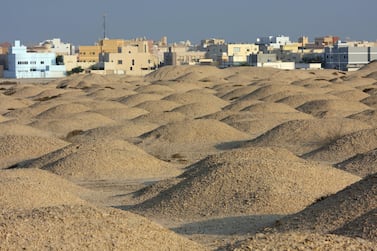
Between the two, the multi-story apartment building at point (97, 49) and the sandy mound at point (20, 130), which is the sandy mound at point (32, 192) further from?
the multi-story apartment building at point (97, 49)

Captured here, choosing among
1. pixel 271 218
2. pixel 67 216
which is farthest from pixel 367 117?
pixel 67 216

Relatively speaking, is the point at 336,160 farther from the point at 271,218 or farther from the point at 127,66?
the point at 127,66

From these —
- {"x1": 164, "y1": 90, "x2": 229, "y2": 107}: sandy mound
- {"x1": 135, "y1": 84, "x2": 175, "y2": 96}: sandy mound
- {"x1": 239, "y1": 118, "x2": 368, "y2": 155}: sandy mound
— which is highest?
{"x1": 239, "y1": 118, "x2": 368, "y2": 155}: sandy mound

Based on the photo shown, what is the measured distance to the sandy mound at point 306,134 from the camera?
31.8m

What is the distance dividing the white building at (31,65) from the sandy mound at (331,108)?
191 feet

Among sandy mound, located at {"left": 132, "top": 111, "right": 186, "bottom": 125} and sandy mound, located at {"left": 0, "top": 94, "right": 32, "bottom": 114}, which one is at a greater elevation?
sandy mound, located at {"left": 132, "top": 111, "right": 186, "bottom": 125}

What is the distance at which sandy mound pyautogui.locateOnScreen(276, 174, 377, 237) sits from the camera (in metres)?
15.3

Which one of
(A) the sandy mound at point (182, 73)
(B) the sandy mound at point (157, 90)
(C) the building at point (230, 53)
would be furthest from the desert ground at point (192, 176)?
(C) the building at point (230, 53)

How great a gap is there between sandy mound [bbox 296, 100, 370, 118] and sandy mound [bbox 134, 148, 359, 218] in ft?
66.6

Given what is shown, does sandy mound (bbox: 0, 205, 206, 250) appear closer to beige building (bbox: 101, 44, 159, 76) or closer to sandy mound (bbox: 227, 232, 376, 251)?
sandy mound (bbox: 227, 232, 376, 251)

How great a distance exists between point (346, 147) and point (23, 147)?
38.0 feet

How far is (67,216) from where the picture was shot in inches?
546

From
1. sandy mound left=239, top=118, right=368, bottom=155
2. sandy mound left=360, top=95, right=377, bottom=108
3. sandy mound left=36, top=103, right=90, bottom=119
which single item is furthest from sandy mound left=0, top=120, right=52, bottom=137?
sandy mound left=360, top=95, right=377, bottom=108

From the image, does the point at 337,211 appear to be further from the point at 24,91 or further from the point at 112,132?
the point at 24,91
